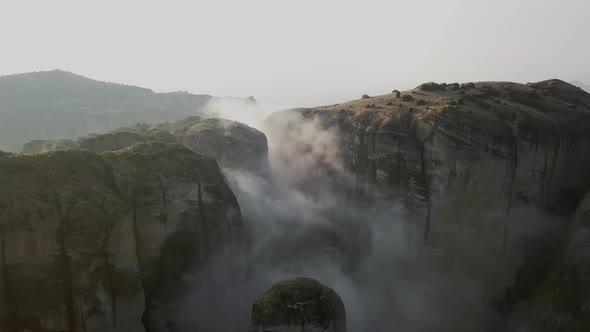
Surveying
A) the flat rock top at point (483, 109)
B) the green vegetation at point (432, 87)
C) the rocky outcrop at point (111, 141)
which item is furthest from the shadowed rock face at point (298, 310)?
the green vegetation at point (432, 87)

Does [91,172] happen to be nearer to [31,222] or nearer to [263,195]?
[31,222]

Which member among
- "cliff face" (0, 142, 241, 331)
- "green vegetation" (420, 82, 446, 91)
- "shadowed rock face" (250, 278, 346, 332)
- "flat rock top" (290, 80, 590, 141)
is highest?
"green vegetation" (420, 82, 446, 91)

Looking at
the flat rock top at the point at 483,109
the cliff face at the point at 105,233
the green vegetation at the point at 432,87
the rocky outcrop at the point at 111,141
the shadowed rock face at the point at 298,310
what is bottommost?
the shadowed rock face at the point at 298,310

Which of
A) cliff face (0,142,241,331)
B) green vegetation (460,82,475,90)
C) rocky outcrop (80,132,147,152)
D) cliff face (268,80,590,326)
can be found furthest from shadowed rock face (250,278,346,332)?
green vegetation (460,82,475,90)

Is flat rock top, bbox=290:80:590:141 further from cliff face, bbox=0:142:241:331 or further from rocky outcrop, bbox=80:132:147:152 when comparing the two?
rocky outcrop, bbox=80:132:147:152

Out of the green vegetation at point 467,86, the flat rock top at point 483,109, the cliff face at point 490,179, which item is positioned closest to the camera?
the cliff face at point 490,179

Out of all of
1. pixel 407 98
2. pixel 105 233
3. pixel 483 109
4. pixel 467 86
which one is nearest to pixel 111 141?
pixel 105 233

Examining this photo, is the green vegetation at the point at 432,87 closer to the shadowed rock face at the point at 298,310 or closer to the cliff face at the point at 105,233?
the cliff face at the point at 105,233
